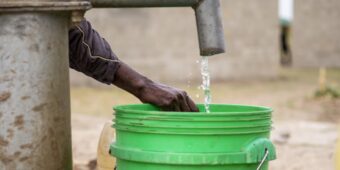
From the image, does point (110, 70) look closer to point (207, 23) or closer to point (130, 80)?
point (130, 80)

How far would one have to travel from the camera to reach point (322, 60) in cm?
1641

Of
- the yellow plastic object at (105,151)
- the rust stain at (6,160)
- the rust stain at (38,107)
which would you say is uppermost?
the rust stain at (38,107)

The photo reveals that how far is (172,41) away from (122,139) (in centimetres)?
996

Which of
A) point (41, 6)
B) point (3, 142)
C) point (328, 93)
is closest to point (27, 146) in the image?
point (3, 142)

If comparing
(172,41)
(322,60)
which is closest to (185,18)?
(172,41)

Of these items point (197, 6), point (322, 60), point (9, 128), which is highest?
point (197, 6)

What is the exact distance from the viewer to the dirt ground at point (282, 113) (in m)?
5.34

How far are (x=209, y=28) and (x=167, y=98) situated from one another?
0.27m

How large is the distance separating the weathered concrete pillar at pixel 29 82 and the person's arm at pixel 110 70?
348mm

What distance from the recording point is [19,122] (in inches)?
90.3

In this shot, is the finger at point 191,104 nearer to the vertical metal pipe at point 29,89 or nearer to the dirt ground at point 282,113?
the vertical metal pipe at point 29,89

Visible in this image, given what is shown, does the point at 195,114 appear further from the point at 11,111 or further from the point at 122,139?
the point at 11,111

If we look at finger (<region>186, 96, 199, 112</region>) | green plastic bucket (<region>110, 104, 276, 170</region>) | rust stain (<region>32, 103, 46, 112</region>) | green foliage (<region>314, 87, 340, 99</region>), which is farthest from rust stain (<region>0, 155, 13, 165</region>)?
green foliage (<region>314, 87, 340, 99</region>)

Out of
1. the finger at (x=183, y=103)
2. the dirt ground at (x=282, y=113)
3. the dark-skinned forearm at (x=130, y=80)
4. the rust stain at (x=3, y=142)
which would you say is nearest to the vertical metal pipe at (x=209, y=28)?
the finger at (x=183, y=103)
